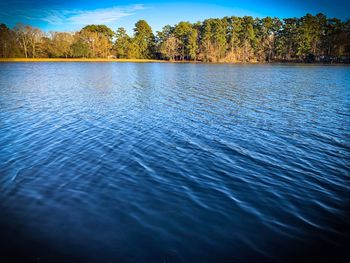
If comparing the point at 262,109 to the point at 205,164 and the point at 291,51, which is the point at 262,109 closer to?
the point at 205,164

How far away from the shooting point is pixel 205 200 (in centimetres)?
872

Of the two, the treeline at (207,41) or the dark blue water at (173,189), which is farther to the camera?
the treeline at (207,41)

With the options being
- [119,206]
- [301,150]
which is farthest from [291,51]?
[119,206]

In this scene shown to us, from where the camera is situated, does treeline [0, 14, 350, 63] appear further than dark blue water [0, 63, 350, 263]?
Yes

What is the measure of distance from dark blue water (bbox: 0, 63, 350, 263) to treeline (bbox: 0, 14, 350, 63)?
137m

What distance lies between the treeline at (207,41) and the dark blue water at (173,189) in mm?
136863

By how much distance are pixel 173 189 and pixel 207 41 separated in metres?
154

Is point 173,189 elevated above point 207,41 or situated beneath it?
situated beneath

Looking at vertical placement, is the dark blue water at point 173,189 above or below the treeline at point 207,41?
below

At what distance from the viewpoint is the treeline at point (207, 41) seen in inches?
5079

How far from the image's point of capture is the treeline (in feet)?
423

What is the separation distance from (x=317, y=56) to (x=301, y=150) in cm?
15044

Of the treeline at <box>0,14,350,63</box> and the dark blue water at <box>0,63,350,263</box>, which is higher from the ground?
the treeline at <box>0,14,350,63</box>

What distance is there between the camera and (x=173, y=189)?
9.48 m
